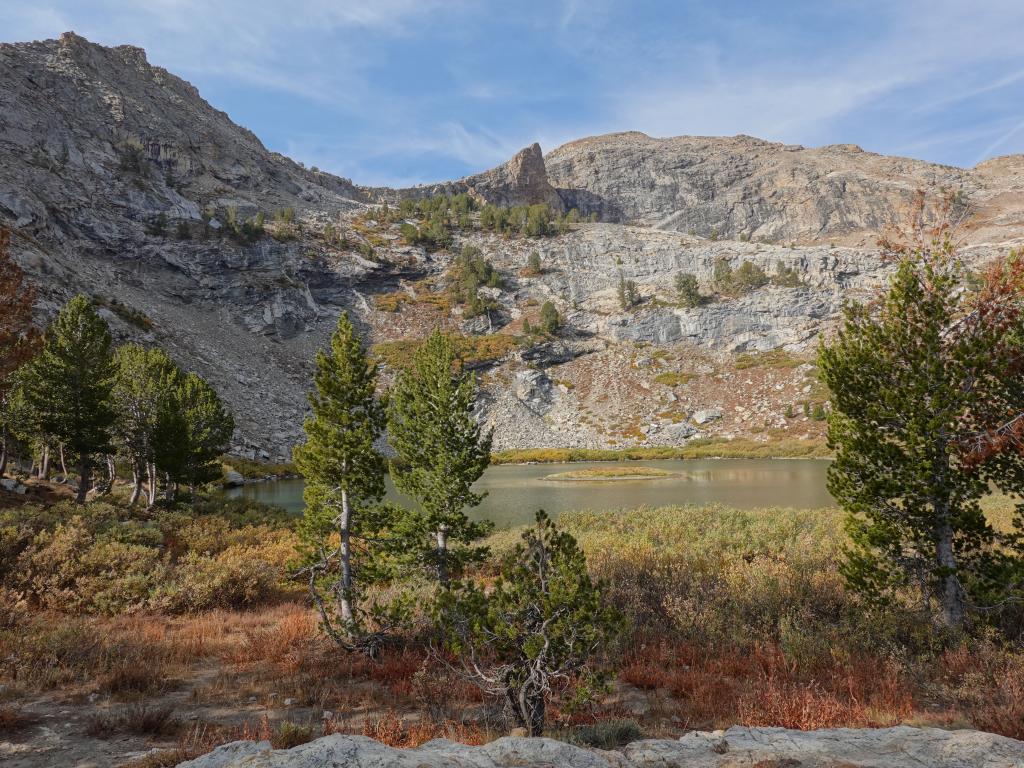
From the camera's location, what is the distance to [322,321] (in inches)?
4183

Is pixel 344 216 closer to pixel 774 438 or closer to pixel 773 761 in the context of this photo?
pixel 774 438

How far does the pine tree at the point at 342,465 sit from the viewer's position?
13102 millimetres

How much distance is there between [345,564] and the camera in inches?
513

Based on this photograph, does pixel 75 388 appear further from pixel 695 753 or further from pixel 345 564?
pixel 695 753

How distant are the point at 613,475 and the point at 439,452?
4369cm

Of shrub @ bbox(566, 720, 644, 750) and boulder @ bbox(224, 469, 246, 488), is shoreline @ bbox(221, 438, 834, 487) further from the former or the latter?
shrub @ bbox(566, 720, 644, 750)

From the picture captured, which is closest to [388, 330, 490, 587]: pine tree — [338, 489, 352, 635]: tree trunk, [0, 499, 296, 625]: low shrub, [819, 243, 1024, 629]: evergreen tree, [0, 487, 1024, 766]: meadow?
[338, 489, 352, 635]: tree trunk

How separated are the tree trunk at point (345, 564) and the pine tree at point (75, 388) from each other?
22.9 meters

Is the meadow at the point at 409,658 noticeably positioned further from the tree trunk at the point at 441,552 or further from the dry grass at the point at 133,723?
the tree trunk at the point at 441,552

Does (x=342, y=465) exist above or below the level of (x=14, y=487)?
above

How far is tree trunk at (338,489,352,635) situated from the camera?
12773 millimetres

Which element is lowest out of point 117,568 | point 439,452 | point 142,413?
point 117,568

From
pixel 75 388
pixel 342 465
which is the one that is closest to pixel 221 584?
pixel 342 465

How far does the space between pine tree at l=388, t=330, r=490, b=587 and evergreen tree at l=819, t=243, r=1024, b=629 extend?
9686mm
